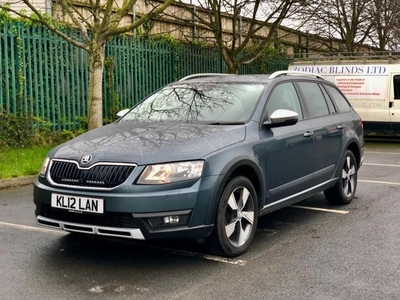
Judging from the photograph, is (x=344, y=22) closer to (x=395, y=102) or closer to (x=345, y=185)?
(x=395, y=102)

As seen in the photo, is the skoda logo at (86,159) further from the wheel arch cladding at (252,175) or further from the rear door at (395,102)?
the rear door at (395,102)

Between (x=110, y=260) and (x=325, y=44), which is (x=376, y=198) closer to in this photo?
(x=110, y=260)

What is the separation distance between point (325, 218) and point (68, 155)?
316cm

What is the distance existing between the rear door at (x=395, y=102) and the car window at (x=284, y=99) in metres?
10.4

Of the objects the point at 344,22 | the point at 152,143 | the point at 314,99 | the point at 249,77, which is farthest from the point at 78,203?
the point at 344,22

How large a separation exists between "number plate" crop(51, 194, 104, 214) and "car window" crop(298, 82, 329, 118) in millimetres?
2954

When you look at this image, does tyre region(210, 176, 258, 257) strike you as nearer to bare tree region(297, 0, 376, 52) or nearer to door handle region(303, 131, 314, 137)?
door handle region(303, 131, 314, 137)

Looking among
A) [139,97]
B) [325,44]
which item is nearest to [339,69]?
[139,97]

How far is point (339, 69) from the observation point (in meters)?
16.6

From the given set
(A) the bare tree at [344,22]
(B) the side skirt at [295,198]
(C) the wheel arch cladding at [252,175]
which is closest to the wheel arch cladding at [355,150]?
(B) the side skirt at [295,198]

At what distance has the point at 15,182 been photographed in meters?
8.22

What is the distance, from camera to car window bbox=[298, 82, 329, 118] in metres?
6.28

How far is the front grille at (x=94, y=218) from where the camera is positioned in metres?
4.22

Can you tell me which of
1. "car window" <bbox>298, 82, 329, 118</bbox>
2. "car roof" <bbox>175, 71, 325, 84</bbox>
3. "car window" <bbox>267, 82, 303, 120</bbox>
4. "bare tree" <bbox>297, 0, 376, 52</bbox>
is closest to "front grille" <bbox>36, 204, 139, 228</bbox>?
"car window" <bbox>267, 82, 303, 120</bbox>
